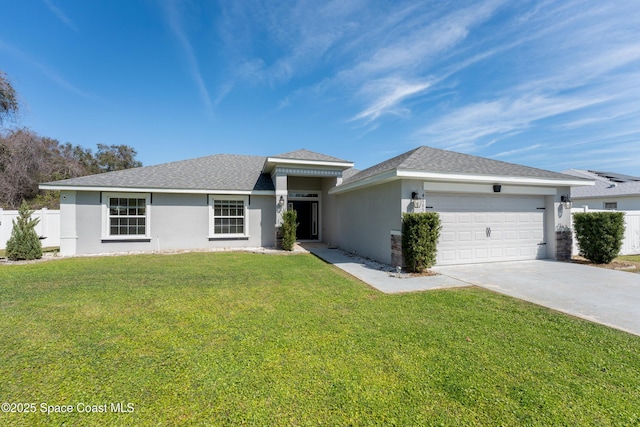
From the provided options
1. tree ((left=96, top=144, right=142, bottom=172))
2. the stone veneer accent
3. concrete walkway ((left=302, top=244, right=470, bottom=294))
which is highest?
tree ((left=96, top=144, right=142, bottom=172))

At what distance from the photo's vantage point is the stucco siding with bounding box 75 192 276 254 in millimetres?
11061

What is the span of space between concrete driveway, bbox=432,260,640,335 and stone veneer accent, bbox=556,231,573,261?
34.3 inches

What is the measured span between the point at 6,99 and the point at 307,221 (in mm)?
16904

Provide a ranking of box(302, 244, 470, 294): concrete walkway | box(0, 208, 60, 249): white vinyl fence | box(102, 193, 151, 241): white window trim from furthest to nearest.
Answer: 1. box(0, 208, 60, 249): white vinyl fence
2. box(102, 193, 151, 241): white window trim
3. box(302, 244, 470, 294): concrete walkway

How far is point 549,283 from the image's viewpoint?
20.6 feet

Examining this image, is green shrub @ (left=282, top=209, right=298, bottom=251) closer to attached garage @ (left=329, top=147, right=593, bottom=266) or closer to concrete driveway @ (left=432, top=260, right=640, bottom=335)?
attached garage @ (left=329, top=147, right=593, bottom=266)

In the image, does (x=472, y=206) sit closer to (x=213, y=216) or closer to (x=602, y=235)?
(x=602, y=235)

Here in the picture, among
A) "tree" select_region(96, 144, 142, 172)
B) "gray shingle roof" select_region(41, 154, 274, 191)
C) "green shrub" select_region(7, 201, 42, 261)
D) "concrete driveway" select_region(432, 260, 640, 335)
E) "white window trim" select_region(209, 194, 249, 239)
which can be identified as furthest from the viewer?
"tree" select_region(96, 144, 142, 172)

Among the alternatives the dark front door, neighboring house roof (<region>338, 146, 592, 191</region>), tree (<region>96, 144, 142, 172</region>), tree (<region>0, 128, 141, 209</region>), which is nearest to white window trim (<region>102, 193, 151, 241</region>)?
the dark front door

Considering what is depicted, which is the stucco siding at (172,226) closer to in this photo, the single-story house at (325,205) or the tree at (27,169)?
the single-story house at (325,205)

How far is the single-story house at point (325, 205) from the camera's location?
331 inches

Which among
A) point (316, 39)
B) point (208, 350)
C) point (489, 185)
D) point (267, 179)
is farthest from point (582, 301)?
point (267, 179)

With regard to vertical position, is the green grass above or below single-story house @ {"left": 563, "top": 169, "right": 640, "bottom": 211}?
below

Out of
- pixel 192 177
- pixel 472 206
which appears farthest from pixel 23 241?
pixel 472 206
